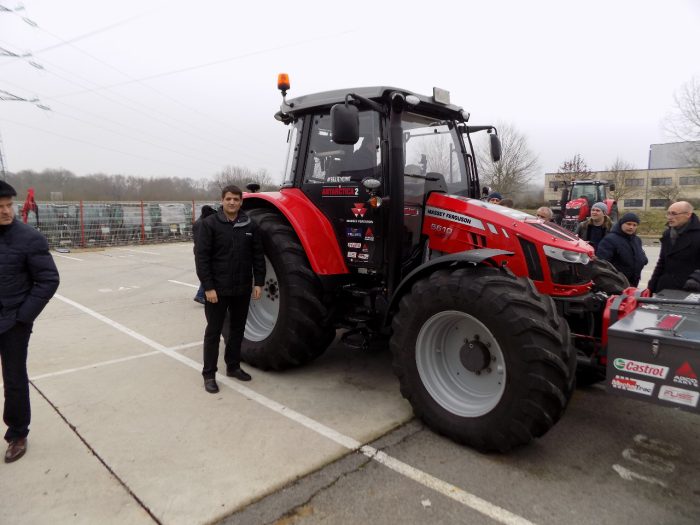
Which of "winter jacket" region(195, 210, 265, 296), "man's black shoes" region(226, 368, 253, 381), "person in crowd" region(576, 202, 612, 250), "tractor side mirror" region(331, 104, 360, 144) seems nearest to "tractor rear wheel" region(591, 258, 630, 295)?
"person in crowd" region(576, 202, 612, 250)

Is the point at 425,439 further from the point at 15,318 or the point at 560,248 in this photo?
the point at 15,318

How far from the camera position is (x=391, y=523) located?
232 cm

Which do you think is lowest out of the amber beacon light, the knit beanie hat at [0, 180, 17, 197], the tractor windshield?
the knit beanie hat at [0, 180, 17, 197]

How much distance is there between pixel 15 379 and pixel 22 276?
2.10 ft

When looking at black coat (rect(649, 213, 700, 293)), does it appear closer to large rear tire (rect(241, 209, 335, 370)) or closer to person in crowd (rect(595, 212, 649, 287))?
person in crowd (rect(595, 212, 649, 287))

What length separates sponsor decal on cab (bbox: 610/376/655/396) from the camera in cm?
241

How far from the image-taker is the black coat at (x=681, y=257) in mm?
4195

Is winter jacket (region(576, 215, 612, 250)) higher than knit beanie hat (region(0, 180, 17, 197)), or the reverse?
knit beanie hat (region(0, 180, 17, 197))

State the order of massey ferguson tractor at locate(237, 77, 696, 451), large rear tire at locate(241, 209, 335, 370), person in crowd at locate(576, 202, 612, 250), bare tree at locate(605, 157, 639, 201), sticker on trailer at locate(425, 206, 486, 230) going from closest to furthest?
1. massey ferguson tractor at locate(237, 77, 696, 451)
2. sticker on trailer at locate(425, 206, 486, 230)
3. large rear tire at locate(241, 209, 335, 370)
4. person in crowd at locate(576, 202, 612, 250)
5. bare tree at locate(605, 157, 639, 201)

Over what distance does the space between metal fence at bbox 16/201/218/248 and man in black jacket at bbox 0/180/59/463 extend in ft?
37.9

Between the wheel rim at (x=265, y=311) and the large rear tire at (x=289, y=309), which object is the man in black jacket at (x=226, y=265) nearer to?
the large rear tire at (x=289, y=309)

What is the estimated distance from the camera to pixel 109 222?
15.4m

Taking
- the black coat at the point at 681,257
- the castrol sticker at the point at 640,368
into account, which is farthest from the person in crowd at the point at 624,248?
the castrol sticker at the point at 640,368

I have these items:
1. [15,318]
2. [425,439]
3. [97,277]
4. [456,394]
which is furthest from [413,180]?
[97,277]
